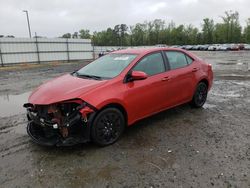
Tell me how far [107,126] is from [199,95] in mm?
3001

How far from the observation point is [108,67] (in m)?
4.57

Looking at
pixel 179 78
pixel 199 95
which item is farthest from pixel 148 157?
pixel 199 95

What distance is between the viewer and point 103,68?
182 inches

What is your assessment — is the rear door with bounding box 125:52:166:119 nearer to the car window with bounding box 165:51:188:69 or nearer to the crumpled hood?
the car window with bounding box 165:51:188:69

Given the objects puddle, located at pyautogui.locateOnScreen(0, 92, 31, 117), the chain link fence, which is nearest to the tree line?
the chain link fence

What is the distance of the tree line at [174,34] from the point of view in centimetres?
7712

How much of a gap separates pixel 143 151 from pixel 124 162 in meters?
0.44

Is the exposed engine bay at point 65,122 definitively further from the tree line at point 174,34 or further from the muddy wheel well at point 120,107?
the tree line at point 174,34

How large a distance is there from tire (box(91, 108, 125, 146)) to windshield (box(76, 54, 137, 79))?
0.71 m

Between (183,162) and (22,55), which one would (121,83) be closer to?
(183,162)

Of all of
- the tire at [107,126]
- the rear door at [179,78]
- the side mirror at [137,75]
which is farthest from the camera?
the rear door at [179,78]

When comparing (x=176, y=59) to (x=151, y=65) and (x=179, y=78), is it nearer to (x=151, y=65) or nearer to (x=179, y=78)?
(x=179, y=78)

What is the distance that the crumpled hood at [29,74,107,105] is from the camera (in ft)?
11.5

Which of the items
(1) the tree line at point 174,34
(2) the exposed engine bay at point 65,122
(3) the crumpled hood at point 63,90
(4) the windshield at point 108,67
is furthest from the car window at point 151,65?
(1) the tree line at point 174,34
